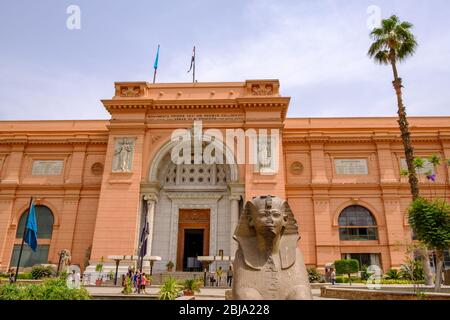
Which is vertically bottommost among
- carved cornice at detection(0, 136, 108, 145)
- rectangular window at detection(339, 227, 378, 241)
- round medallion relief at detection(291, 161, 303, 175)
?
rectangular window at detection(339, 227, 378, 241)

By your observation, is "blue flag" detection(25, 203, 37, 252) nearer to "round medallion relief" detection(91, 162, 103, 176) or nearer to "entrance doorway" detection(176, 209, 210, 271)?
"entrance doorway" detection(176, 209, 210, 271)

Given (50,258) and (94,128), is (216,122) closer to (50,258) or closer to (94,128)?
(94,128)

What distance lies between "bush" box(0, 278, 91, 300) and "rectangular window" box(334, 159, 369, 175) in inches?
884

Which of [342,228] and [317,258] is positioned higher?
[342,228]

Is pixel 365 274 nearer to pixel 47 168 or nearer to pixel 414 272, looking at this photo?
pixel 414 272

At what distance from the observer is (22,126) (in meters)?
30.4

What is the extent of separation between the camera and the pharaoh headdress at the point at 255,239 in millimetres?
5820

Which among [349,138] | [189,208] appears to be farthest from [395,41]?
[189,208]

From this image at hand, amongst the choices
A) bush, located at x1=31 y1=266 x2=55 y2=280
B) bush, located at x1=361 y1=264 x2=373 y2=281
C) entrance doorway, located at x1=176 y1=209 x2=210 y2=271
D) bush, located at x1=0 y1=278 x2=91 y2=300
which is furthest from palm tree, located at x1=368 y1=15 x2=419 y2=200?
bush, located at x1=31 y1=266 x2=55 y2=280

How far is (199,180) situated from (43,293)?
63.3 feet

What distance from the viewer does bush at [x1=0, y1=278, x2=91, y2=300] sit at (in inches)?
285

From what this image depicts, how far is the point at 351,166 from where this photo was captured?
26688 millimetres
